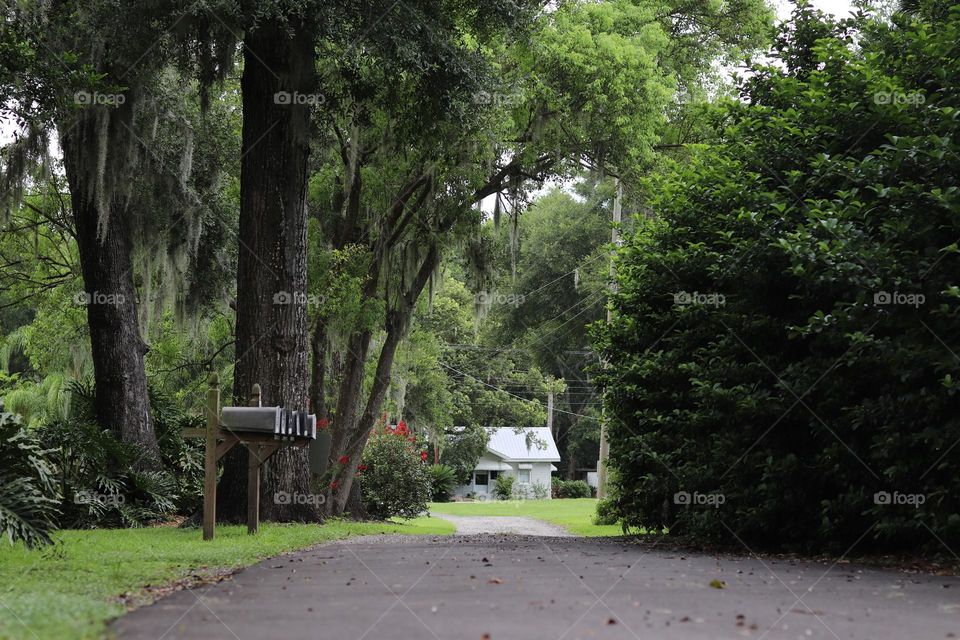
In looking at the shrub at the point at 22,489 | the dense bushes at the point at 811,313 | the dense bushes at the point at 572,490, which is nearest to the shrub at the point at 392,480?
the dense bushes at the point at 811,313

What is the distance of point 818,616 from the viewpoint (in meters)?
5.28

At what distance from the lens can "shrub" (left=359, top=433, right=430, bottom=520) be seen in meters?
26.7

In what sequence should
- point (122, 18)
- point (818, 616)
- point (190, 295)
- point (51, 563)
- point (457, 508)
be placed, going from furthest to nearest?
point (457, 508) < point (190, 295) < point (122, 18) < point (51, 563) < point (818, 616)

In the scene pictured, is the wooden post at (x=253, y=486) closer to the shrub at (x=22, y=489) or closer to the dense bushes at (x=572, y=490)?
the shrub at (x=22, y=489)

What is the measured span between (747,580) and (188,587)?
3619 millimetres

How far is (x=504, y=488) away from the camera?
5644 cm

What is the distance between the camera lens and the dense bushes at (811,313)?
8.55 metres

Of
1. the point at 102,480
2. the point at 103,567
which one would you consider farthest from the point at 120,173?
the point at 103,567

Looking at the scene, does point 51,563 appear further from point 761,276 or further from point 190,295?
point 190,295

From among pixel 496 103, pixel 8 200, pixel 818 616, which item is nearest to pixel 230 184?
pixel 8 200

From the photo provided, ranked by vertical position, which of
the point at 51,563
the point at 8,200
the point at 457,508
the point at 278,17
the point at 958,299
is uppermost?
the point at 278,17

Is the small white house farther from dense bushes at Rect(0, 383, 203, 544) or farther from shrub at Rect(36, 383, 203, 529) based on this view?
shrub at Rect(36, 383, 203, 529)

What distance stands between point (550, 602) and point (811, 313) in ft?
18.1

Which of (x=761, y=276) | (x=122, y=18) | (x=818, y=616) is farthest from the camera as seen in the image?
(x=122, y=18)
